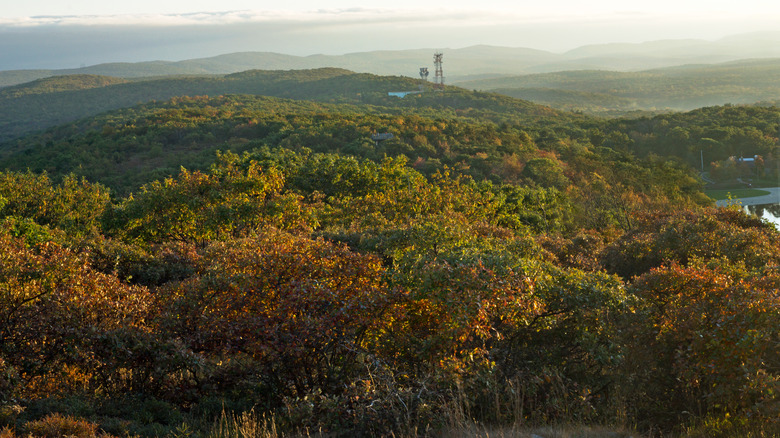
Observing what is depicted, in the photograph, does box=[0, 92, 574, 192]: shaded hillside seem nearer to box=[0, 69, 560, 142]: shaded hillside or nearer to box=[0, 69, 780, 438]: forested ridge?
box=[0, 69, 780, 438]: forested ridge

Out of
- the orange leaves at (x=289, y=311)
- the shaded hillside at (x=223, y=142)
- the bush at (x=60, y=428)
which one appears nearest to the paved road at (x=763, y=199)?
the shaded hillside at (x=223, y=142)

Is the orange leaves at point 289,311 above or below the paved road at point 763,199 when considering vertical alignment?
above

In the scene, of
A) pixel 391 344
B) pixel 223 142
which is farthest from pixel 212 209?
pixel 223 142

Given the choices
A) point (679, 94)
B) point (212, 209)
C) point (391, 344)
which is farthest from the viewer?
point (679, 94)

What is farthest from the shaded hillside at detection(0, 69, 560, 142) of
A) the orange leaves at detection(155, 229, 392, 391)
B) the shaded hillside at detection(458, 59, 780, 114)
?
the orange leaves at detection(155, 229, 392, 391)

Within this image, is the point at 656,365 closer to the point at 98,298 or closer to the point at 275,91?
the point at 98,298

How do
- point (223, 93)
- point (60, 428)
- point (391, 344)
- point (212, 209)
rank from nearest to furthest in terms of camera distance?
point (60, 428)
point (391, 344)
point (212, 209)
point (223, 93)

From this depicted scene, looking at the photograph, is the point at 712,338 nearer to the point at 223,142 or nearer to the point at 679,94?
the point at 223,142

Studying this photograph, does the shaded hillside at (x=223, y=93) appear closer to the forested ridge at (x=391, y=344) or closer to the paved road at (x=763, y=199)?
the paved road at (x=763, y=199)
